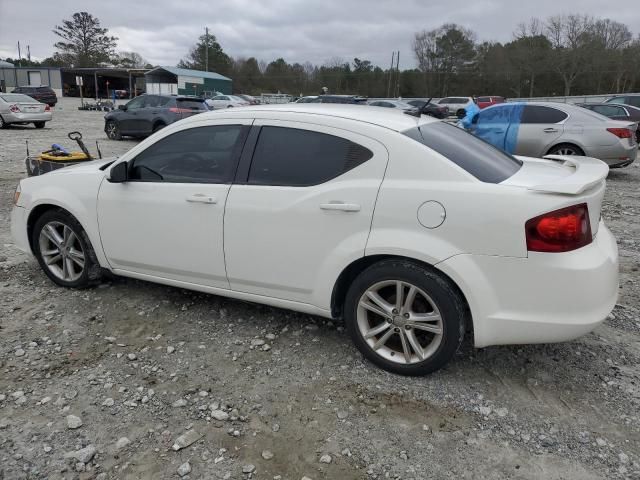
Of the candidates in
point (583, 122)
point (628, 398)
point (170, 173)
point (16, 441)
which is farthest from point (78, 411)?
point (583, 122)

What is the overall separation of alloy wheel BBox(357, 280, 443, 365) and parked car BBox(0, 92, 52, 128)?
2079 centimetres


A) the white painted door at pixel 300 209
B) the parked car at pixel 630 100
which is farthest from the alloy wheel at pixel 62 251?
the parked car at pixel 630 100

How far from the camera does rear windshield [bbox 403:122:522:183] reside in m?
2.93

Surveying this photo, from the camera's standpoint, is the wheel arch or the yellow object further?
the yellow object

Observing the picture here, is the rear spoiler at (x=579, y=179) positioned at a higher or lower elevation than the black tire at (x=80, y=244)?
higher

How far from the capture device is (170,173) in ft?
12.2

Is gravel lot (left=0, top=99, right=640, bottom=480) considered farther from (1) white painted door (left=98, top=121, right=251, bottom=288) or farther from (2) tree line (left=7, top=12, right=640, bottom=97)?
(2) tree line (left=7, top=12, right=640, bottom=97)

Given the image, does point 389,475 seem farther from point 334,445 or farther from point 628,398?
point 628,398

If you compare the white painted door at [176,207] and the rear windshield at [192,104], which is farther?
the rear windshield at [192,104]

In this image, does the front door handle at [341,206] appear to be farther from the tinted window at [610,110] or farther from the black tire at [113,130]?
the black tire at [113,130]

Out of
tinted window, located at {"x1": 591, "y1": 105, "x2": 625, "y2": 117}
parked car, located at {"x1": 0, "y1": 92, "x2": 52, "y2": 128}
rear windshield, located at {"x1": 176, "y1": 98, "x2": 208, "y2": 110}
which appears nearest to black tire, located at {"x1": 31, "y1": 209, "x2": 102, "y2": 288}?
rear windshield, located at {"x1": 176, "y1": 98, "x2": 208, "y2": 110}

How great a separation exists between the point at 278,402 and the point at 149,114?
15.6m

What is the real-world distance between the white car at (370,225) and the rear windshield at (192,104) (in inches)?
539

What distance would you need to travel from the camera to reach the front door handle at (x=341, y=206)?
117 inches
